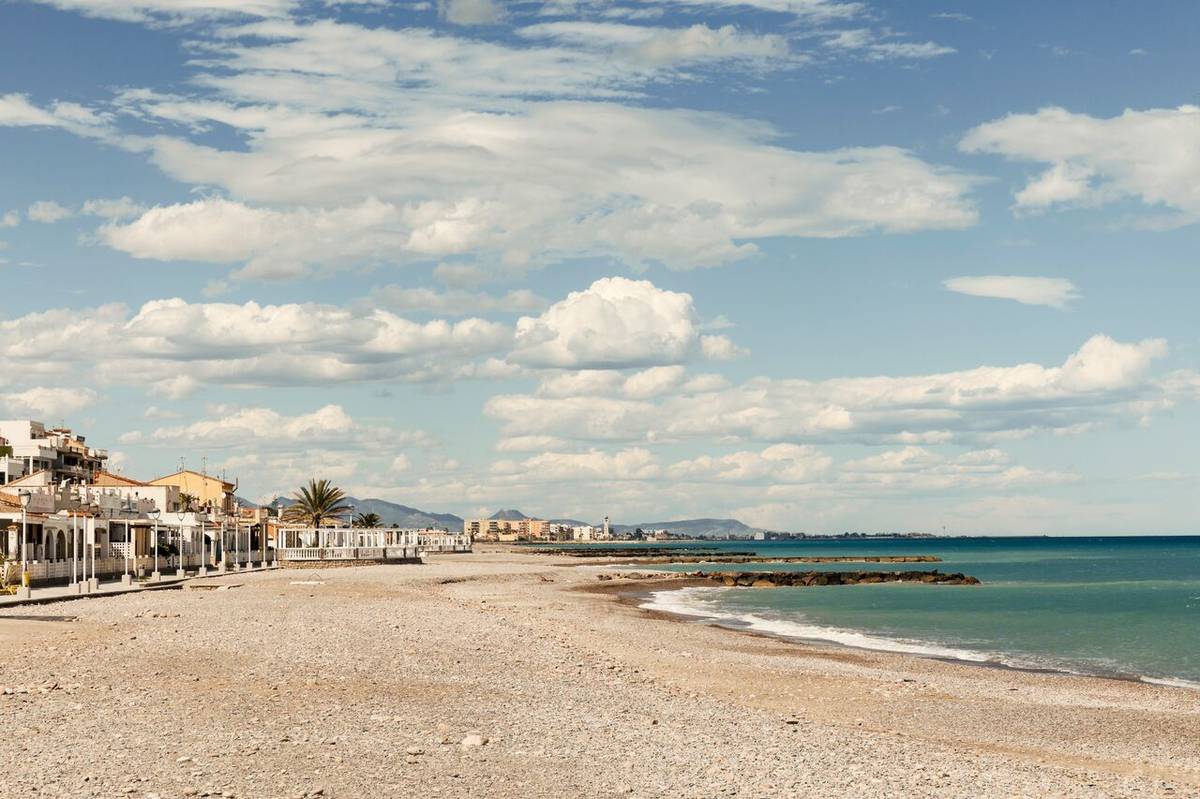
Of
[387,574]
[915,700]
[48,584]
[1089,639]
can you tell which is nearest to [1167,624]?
[1089,639]


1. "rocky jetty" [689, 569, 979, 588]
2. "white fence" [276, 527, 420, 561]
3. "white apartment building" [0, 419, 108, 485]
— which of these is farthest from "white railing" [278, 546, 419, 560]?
"white apartment building" [0, 419, 108, 485]

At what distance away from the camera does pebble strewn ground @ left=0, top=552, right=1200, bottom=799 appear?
15.3 meters

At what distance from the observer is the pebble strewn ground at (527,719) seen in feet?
50.3

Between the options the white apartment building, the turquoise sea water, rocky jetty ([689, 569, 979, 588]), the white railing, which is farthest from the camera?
the white apartment building

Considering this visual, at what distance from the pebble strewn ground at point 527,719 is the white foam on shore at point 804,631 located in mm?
4271

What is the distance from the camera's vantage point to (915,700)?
25.9 meters

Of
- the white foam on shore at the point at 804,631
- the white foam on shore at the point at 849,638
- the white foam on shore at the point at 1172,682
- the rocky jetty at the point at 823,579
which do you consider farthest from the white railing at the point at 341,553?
the white foam on shore at the point at 1172,682

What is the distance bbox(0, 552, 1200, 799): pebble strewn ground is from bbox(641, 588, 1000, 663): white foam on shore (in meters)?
4.27

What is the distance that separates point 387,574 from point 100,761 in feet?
222

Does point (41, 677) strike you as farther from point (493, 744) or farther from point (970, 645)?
point (970, 645)

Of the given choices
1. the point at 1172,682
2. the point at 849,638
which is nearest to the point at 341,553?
the point at 849,638

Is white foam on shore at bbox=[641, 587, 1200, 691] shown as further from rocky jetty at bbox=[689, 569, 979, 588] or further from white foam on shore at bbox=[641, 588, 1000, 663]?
rocky jetty at bbox=[689, 569, 979, 588]

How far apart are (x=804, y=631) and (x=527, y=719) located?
3022 centimetres

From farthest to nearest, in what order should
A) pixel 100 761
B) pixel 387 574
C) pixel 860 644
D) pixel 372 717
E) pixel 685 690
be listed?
pixel 387 574 → pixel 860 644 → pixel 685 690 → pixel 372 717 → pixel 100 761
